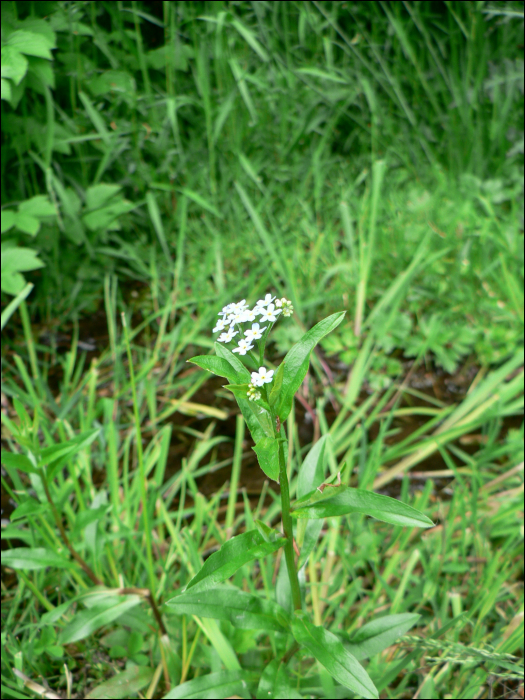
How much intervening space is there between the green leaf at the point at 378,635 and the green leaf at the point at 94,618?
351 millimetres

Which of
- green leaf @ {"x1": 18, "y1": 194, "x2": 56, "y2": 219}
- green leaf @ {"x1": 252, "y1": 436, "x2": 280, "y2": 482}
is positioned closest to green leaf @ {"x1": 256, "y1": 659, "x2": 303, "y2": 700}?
green leaf @ {"x1": 252, "y1": 436, "x2": 280, "y2": 482}

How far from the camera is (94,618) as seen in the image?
871 mm

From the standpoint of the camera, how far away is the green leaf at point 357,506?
1.88 ft

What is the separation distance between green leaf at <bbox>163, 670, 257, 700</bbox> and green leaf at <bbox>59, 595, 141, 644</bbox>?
0.15 meters

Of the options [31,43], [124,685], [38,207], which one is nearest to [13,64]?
[31,43]

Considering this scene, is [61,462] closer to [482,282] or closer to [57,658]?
[57,658]

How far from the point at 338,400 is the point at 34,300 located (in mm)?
1075

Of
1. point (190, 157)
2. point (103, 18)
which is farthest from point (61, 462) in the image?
point (103, 18)

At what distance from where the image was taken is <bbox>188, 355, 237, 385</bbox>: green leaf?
1.85ft

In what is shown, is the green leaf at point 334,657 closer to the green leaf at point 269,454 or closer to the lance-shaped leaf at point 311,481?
the lance-shaped leaf at point 311,481

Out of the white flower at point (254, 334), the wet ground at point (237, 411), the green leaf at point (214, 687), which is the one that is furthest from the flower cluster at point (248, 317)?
the wet ground at point (237, 411)

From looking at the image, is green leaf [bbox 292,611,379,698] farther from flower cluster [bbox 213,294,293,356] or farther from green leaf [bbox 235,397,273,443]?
flower cluster [bbox 213,294,293,356]

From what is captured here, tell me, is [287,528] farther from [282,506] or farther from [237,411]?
[237,411]

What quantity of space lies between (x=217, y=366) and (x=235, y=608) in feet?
1.14
